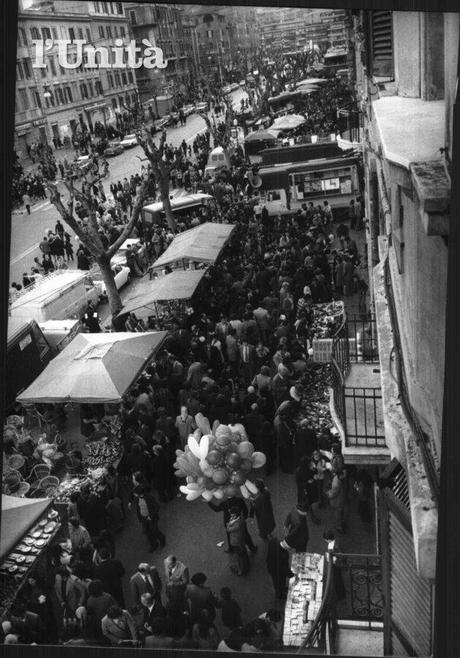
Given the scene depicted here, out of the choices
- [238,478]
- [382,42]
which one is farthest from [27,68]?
[238,478]

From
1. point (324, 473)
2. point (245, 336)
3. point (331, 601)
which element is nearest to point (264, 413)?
point (324, 473)

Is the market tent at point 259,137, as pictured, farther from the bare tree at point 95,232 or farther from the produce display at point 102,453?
the produce display at point 102,453

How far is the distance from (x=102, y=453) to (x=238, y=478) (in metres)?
3.14

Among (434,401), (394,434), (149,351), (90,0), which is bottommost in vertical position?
(149,351)

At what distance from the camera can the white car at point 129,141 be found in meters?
12.8

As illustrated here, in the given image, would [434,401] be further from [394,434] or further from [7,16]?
[7,16]

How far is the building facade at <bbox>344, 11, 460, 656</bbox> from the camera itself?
4.27m

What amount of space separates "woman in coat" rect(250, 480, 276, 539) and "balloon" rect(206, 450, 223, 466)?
1058 millimetres

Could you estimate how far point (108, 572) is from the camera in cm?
742

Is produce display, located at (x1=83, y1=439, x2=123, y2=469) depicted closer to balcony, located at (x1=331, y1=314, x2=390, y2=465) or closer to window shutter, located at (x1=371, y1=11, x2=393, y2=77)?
balcony, located at (x1=331, y1=314, x2=390, y2=465)

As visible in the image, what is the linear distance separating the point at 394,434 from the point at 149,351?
603 cm

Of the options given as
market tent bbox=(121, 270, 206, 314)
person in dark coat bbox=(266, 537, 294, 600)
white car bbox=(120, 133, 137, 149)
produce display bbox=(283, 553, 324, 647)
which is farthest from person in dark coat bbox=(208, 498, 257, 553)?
white car bbox=(120, 133, 137, 149)

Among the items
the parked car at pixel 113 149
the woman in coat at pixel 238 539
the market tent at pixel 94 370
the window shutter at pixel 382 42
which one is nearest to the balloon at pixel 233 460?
the woman in coat at pixel 238 539

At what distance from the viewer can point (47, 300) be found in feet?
46.6
